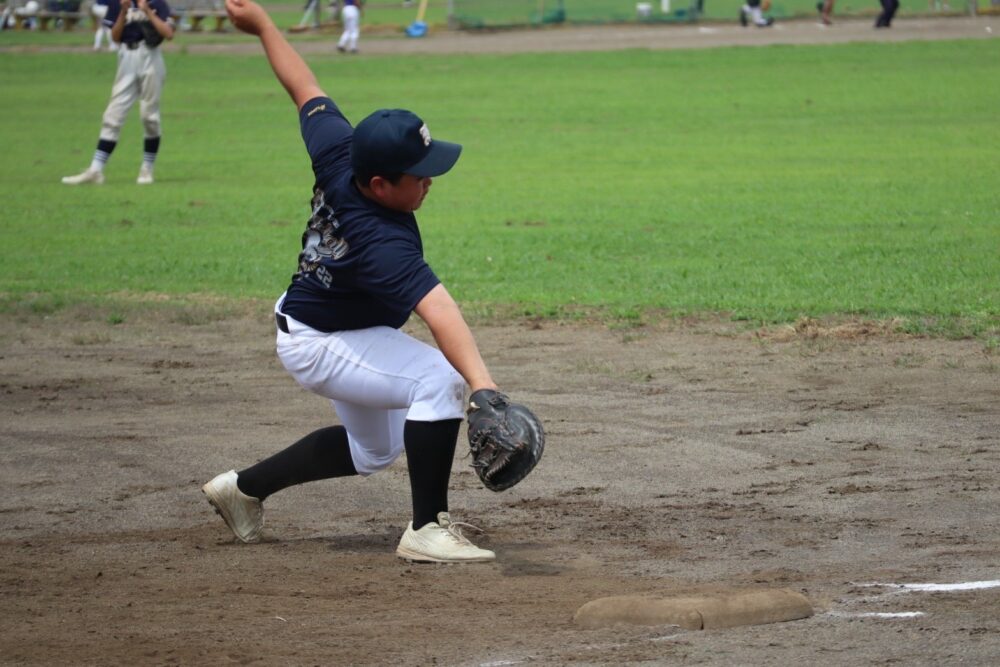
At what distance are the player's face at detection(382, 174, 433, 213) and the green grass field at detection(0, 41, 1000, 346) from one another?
4.79 metres

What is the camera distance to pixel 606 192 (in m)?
14.9

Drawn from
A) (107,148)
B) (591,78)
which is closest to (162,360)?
(107,148)

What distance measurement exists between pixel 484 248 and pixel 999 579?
25.4ft

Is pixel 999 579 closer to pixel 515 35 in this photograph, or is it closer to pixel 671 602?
pixel 671 602

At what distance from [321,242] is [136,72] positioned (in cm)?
1185

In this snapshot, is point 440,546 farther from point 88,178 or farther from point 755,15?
point 755,15

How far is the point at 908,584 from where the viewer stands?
457 centimetres

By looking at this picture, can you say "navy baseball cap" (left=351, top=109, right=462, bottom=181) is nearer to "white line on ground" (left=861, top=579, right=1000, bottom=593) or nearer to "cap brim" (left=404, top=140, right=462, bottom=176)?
"cap brim" (left=404, top=140, right=462, bottom=176)

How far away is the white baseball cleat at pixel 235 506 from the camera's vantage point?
5395 mm

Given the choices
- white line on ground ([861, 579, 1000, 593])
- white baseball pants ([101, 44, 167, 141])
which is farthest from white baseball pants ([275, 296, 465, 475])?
white baseball pants ([101, 44, 167, 141])

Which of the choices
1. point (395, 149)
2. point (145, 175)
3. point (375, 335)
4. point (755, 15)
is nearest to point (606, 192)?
point (145, 175)

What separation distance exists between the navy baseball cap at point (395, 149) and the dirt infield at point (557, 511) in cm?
134

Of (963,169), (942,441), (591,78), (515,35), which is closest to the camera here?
(942,441)

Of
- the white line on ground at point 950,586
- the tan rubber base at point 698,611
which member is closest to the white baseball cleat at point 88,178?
the tan rubber base at point 698,611
